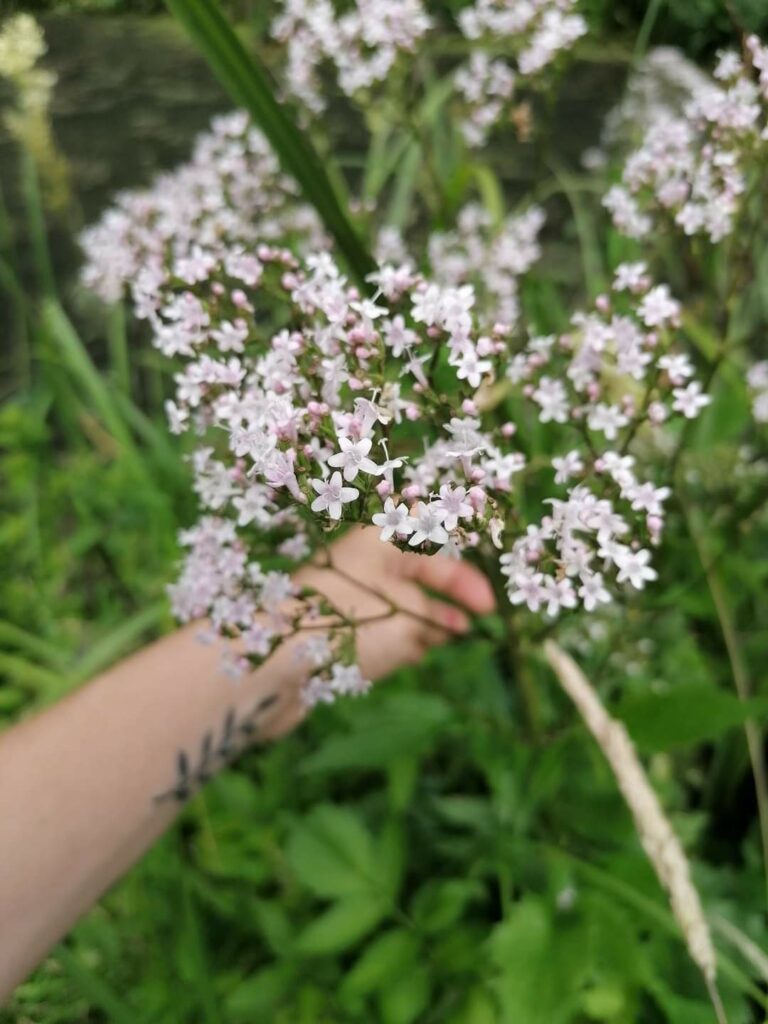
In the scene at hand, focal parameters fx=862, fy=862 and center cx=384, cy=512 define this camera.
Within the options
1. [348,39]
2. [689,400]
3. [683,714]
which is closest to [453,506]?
[689,400]

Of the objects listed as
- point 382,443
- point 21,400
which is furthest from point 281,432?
point 21,400

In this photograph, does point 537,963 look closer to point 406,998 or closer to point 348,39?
point 406,998

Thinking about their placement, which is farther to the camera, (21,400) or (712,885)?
(21,400)

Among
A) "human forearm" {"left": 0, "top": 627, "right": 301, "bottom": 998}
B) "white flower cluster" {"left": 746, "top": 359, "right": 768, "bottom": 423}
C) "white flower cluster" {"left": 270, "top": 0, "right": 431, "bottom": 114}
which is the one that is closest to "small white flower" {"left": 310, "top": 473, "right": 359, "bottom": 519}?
"human forearm" {"left": 0, "top": 627, "right": 301, "bottom": 998}

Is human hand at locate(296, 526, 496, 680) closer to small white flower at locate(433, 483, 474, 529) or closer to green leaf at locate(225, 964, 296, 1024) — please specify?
green leaf at locate(225, 964, 296, 1024)

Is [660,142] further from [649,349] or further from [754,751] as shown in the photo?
[754,751]

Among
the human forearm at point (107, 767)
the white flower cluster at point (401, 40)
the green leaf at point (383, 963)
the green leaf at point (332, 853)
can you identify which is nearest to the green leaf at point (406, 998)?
the green leaf at point (383, 963)
